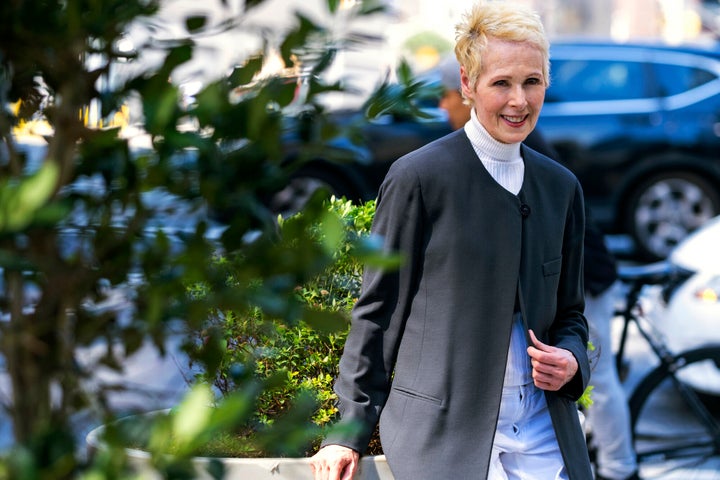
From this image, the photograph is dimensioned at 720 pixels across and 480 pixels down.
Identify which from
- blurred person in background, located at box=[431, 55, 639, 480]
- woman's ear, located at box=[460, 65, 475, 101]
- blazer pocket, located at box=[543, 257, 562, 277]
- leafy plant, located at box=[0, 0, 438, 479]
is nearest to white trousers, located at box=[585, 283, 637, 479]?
blurred person in background, located at box=[431, 55, 639, 480]

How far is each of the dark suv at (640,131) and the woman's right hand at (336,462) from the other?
8.76 m

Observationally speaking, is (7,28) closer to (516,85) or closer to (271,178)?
(271,178)

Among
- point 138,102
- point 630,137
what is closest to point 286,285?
point 138,102

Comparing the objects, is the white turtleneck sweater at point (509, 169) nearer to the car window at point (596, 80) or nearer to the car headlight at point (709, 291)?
the car headlight at point (709, 291)

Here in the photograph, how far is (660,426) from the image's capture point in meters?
6.00

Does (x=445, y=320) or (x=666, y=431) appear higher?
(x=445, y=320)

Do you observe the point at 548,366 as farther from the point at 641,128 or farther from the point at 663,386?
the point at 641,128

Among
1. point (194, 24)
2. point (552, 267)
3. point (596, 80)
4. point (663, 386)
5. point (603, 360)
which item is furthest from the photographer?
point (596, 80)

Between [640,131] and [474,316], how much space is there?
30.8 ft

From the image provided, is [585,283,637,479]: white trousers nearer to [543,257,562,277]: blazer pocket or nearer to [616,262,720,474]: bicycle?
[616,262,720,474]: bicycle

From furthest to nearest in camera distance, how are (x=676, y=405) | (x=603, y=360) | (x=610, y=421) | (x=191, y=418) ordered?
(x=676, y=405) < (x=610, y=421) < (x=603, y=360) < (x=191, y=418)

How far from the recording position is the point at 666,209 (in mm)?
11758

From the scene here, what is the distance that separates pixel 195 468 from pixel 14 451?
0.15 meters

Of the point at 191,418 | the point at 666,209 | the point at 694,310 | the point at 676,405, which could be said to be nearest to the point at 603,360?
the point at 676,405
